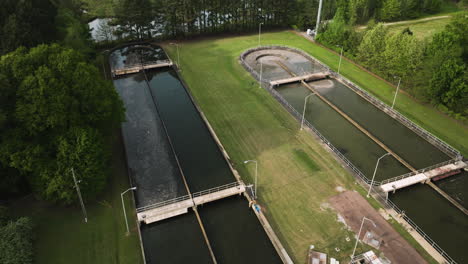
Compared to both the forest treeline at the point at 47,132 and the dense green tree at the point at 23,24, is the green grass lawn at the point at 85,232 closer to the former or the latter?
the forest treeline at the point at 47,132

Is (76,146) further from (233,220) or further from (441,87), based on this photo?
(441,87)

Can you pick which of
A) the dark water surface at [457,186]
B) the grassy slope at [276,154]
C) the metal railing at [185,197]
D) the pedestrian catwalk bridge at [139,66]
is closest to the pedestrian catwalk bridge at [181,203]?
the metal railing at [185,197]

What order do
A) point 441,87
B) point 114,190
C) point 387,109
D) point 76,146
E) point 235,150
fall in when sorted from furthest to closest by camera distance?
1. point 387,109
2. point 441,87
3. point 235,150
4. point 114,190
5. point 76,146

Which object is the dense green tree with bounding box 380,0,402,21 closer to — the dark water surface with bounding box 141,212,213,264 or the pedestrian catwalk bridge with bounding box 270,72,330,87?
the pedestrian catwalk bridge with bounding box 270,72,330,87

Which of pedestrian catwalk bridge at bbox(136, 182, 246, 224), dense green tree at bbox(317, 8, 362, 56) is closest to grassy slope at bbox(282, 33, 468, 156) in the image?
dense green tree at bbox(317, 8, 362, 56)

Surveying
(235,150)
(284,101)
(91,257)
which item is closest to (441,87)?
(284,101)

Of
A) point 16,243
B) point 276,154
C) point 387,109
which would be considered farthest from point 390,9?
point 16,243
